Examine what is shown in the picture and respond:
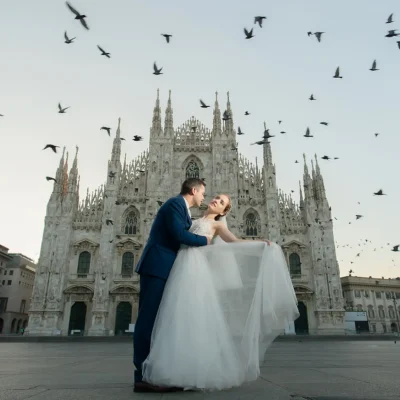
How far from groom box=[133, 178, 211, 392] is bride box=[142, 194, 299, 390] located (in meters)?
0.09

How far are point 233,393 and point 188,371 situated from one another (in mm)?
412

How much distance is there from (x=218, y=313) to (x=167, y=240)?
2.90ft

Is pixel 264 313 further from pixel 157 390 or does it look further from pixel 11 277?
pixel 11 277

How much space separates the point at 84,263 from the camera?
2861cm

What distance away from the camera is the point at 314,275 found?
28516 millimetres

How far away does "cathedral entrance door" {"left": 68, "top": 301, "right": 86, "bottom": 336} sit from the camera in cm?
2680

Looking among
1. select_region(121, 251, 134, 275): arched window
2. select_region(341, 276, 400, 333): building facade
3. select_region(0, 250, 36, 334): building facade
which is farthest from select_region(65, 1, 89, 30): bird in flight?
select_region(341, 276, 400, 333): building facade

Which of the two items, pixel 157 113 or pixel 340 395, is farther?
pixel 157 113

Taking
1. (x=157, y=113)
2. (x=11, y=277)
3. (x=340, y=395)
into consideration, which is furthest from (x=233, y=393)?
(x=11, y=277)

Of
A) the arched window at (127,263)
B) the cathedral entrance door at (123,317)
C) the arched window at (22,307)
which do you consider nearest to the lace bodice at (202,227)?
the cathedral entrance door at (123,317)

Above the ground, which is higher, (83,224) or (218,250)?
(83,224)

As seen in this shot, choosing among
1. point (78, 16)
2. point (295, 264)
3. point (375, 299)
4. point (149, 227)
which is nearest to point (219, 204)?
point (78, 16)

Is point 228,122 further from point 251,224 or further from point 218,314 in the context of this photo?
point 218,314

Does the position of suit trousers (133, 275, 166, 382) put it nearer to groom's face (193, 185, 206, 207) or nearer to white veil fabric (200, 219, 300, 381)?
white veil fabric (200, 219, 300, 381)
